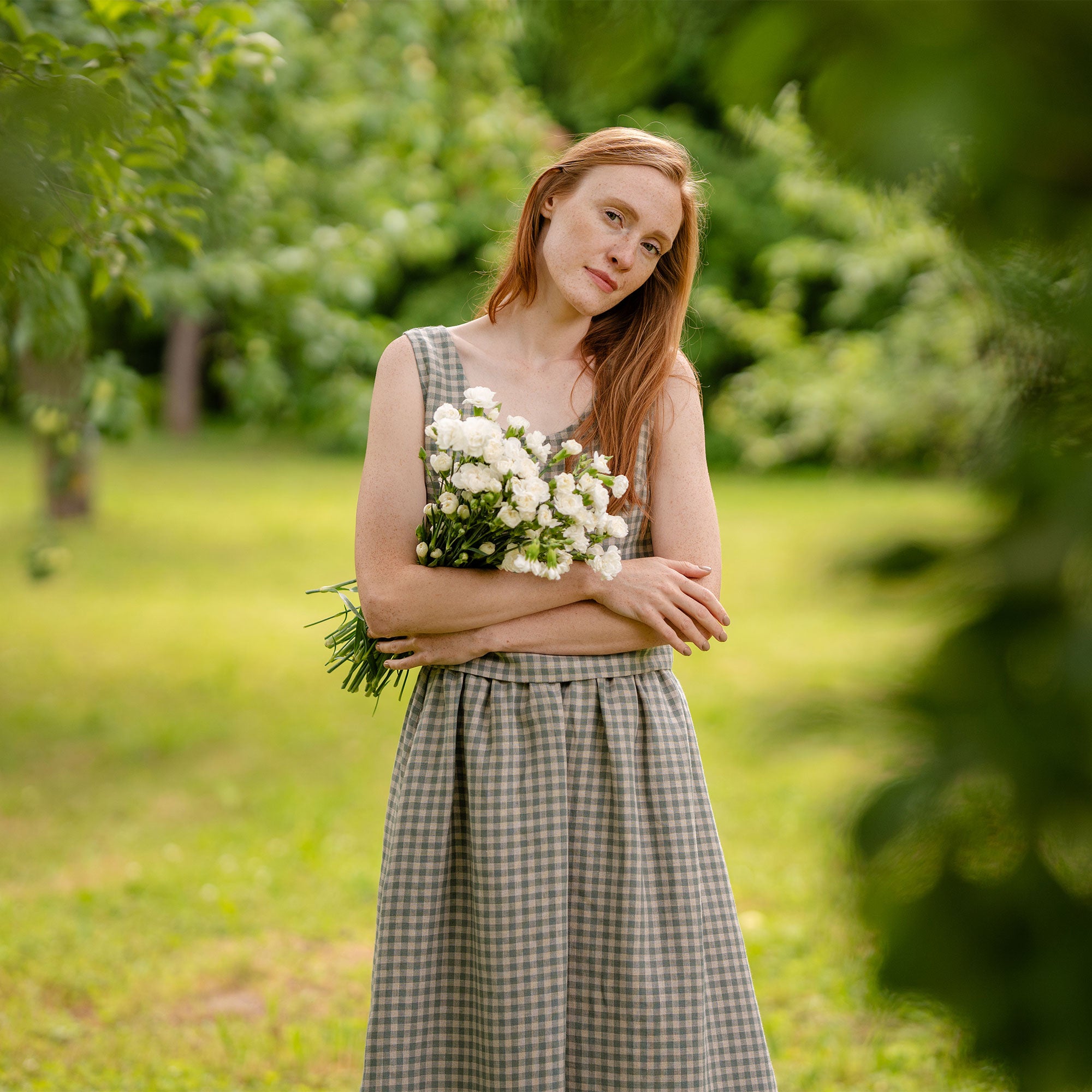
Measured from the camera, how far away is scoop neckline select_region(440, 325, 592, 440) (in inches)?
88.0

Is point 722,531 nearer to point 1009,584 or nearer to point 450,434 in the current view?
point 450,434

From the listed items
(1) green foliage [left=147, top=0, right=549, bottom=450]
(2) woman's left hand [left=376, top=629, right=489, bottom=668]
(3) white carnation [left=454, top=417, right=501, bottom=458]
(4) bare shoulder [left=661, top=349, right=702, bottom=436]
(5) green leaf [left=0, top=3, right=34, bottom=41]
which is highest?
(1) green foliage [left=147, top=0, right=549, bottom=450]

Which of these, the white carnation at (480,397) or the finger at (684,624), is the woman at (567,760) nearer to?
the finger at (684,624)

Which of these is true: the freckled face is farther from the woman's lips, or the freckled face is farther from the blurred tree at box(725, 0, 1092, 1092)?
the blurred tree at box(725, 0, 1092, 1092)

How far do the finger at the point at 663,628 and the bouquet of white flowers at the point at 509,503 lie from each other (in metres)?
0.11

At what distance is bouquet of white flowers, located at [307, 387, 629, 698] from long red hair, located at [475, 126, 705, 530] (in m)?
0.15

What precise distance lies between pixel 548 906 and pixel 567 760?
0.27 meters

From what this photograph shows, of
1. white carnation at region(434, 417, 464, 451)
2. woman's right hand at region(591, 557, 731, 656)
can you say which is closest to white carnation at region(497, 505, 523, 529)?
white carnation at region(434, 417, 464, 451)

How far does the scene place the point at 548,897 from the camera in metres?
2.11

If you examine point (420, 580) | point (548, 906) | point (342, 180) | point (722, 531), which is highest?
point (722, 531)

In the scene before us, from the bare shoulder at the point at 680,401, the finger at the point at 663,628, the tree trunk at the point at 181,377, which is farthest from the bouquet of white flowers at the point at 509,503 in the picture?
the tree trunk at the point at 181,377

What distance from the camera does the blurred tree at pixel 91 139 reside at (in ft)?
2.48

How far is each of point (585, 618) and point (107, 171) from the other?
1110mm

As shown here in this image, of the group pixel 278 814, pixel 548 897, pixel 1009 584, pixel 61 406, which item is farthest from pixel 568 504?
pixel 278 814
